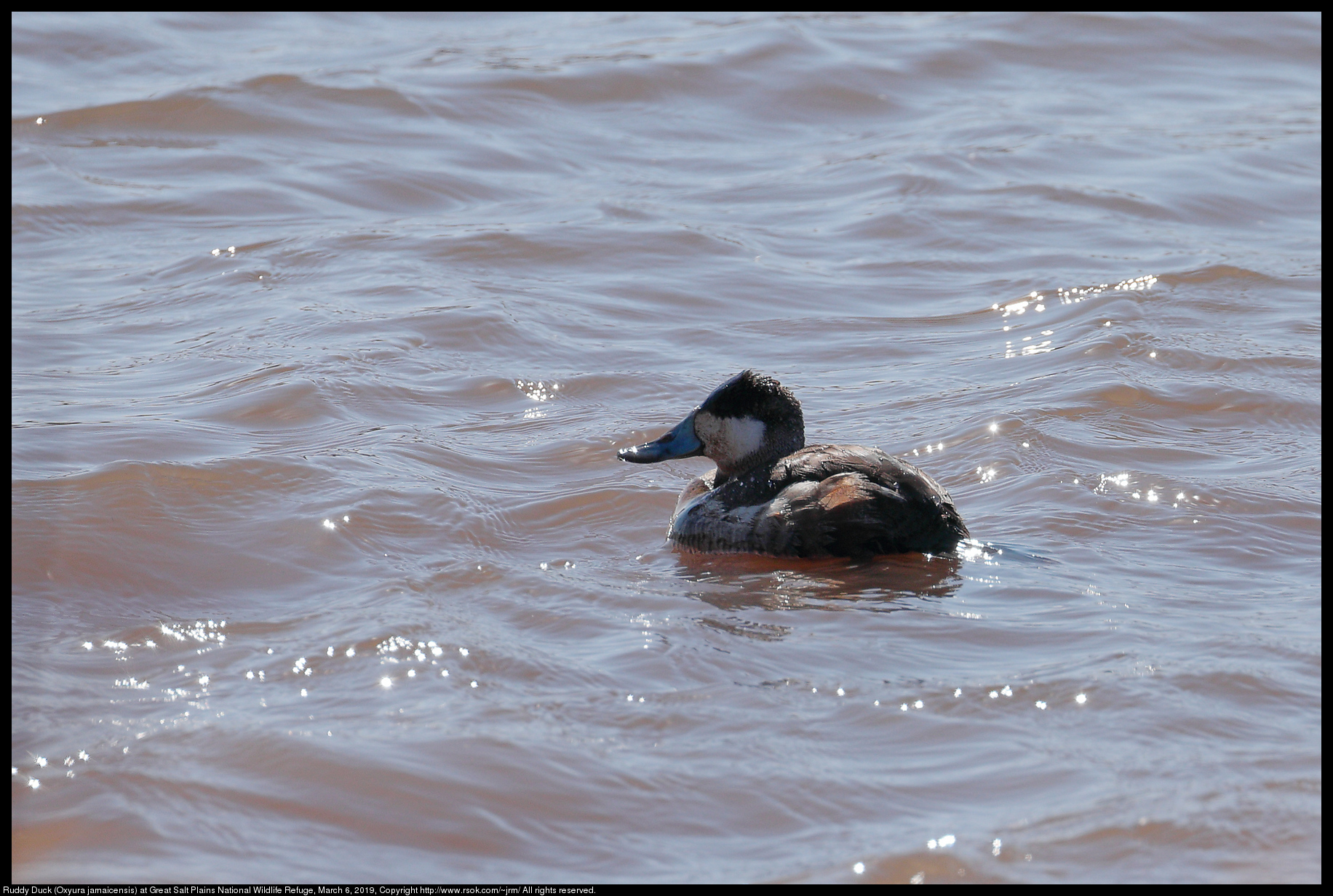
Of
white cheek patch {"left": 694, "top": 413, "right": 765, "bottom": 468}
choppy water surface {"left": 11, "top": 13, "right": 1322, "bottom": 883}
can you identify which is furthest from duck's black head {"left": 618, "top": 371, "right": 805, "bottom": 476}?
choppy water surface {"left": 11, "top": 13, "right": 1322, "bottom": 883}

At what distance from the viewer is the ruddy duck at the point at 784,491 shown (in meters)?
5.91

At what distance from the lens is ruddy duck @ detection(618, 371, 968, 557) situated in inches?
233

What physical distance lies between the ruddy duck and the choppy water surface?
14 cm

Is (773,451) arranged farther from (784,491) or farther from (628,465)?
(628,465)

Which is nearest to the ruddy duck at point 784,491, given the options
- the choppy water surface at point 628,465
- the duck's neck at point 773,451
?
the duck's neck at point 773,451

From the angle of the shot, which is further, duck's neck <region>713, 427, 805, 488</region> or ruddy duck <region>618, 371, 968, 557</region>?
duck's neck <region>713, 427, 805, 488</region>

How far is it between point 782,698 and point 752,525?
147cm

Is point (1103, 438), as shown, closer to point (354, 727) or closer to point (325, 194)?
point (354, 727)

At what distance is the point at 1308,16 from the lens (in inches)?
692

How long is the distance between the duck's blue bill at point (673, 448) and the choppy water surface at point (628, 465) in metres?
0.34

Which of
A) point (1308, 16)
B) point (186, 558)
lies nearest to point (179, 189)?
point (186, 558)

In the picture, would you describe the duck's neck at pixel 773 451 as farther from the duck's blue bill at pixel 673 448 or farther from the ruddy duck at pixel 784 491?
the duck's blue bill at pixel 673 448

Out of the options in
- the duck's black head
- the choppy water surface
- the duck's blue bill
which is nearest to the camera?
the choppy water surface

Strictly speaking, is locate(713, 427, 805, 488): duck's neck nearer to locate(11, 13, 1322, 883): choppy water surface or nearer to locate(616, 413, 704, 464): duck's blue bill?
locate(616, 413, 704, 464): duck's blue bill
